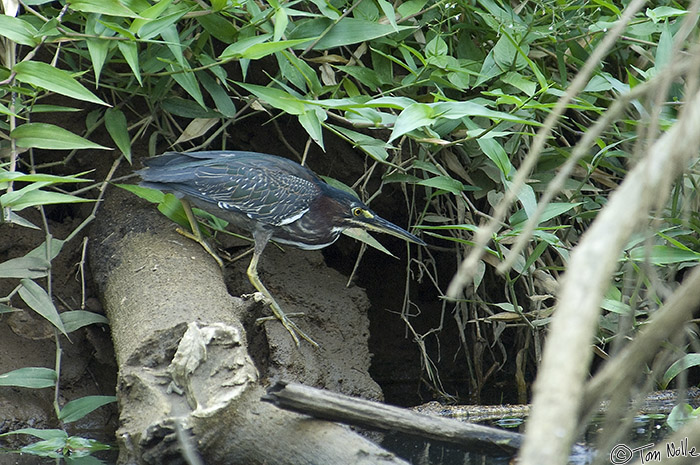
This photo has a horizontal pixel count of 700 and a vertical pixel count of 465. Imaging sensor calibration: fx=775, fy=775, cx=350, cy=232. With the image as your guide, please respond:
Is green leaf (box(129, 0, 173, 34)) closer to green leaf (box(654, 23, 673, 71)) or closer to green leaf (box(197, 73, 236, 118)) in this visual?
green leaf (box(197, 73, 236, 118))

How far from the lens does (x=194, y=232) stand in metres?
2.75

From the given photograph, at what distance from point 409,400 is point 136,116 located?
1630mm

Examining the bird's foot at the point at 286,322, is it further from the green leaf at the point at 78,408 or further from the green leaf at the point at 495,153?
the green leaf at the point at 495,153

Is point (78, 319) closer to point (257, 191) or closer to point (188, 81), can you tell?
point (257, 191)

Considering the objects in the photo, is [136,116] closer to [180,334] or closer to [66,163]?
[66,163]

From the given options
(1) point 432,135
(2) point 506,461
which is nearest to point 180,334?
(2) point 506,461

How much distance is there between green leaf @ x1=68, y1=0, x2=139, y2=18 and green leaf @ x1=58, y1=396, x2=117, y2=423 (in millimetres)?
1179

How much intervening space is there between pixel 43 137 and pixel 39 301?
52 centimetres

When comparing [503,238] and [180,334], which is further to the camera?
[503,238]

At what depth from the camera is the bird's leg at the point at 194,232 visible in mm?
2691

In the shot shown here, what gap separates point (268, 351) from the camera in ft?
8.63

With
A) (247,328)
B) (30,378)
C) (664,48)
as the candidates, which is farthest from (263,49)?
(664,48)

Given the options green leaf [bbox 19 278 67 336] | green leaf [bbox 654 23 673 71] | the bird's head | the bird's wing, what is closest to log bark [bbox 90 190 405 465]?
green leaf [bbox 19 278 67 336]

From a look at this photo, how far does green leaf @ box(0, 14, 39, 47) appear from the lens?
7.43ft
